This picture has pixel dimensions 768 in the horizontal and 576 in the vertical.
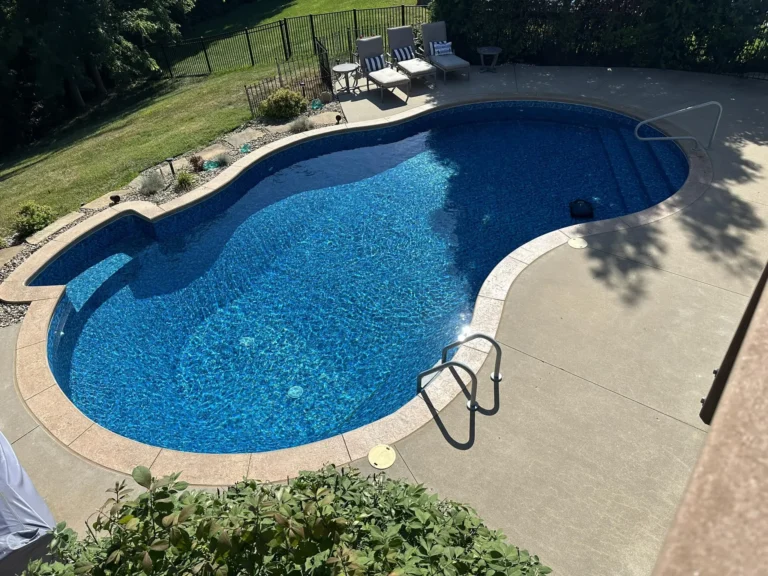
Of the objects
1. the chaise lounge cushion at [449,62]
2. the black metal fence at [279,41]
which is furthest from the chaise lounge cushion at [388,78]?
the black metal fence at [279,41]

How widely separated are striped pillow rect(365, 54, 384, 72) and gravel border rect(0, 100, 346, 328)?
1.59 m

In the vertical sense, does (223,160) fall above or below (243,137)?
below

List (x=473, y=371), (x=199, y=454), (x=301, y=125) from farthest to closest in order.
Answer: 1. (x=301, y=125)
2. (x=473, y=371)
3. (x=199, y=454)

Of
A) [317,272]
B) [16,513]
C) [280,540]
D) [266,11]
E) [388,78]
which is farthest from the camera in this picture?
[266,11]

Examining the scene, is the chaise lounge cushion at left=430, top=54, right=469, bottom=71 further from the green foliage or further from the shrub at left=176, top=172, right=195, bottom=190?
the shrub at left=176, top=172, right=195, bottom=190

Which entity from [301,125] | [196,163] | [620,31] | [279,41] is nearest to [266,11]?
[279,41]

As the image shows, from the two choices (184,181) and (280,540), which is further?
(184,181)

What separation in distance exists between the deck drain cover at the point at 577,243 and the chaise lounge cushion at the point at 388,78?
8.23 meters

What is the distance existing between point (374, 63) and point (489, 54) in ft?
12.6

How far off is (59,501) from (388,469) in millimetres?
3679

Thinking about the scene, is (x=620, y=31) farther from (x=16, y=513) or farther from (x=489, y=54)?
(x=16, y=513)

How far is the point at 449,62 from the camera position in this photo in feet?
51.3

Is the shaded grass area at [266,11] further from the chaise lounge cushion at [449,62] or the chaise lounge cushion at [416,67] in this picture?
the chaise lounge cushion at [416,67]

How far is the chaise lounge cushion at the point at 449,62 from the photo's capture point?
15484 millimetres
